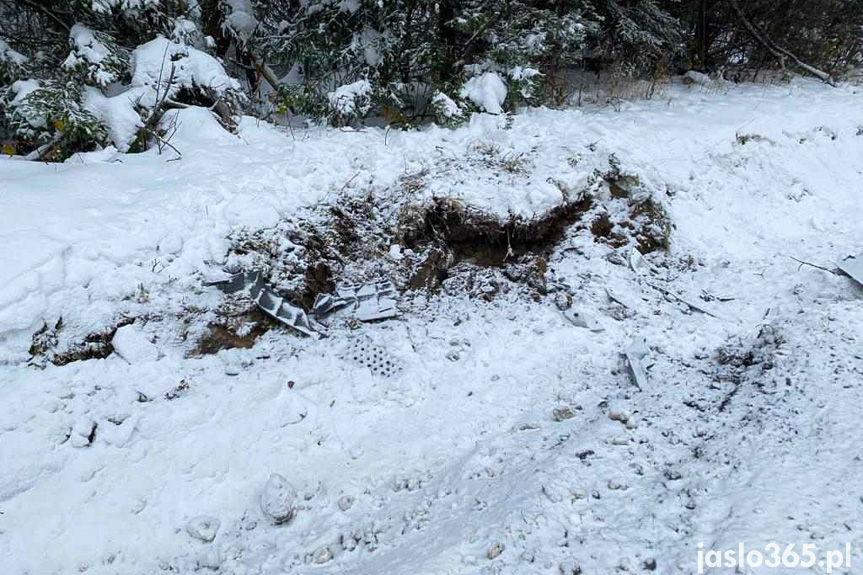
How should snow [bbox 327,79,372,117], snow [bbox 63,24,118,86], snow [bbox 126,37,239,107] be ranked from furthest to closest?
snow [bbox 327,79,372,117]
snow [bbox 126,37,239,107]
snow [bbox 63,24,118,86]

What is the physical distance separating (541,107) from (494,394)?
12.6 ft

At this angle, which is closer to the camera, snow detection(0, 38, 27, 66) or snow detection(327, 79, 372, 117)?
snow detection(0, 38, 27, 66)

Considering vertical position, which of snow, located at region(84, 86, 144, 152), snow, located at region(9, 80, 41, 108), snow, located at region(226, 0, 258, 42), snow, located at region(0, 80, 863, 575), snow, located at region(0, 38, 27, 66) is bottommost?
snow, located at region(0, 80, 863, 575)

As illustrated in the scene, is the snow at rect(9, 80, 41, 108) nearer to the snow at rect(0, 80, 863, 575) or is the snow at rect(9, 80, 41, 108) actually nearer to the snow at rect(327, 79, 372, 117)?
the snow at rect(0, 80, 863, 575)

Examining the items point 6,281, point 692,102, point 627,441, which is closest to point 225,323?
point 6,281

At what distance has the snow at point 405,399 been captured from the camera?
245 centimetres

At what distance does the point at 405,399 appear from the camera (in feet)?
10.9

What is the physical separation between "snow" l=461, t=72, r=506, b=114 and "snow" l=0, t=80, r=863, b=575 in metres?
0.64

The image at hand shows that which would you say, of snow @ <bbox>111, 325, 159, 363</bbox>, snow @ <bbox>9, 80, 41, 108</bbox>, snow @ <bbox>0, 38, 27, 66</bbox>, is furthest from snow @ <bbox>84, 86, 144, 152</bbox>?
snow @ <bbox>111, 325, 159, 363</bbox>

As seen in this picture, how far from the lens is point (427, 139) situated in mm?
4977

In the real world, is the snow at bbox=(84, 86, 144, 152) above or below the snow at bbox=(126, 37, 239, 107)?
below

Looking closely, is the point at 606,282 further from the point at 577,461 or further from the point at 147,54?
the point at 147,54

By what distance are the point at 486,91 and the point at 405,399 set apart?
11.4 ft

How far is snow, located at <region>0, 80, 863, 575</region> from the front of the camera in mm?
2453
